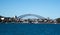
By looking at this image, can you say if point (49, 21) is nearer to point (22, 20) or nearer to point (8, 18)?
point (22, 20)

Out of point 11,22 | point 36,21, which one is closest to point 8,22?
point 11,22

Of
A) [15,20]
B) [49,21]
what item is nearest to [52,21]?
[49,21]

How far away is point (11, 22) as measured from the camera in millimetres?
93625

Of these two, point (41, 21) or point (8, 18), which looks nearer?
point (8, 18)

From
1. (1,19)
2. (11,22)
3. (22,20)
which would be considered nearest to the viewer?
(1,19)

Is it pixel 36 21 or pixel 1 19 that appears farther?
pixel 36 21

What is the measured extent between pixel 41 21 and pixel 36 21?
8.75 ft

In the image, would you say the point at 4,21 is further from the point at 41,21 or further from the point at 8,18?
the point at 41,21

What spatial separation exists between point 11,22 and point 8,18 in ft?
8.14

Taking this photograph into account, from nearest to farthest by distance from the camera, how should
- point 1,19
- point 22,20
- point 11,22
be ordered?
point 1,19, point 11,22, point 22,20

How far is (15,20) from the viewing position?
9425 cm

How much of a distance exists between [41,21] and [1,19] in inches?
1019

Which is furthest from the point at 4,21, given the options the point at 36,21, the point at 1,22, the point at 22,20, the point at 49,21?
the point at 49,21

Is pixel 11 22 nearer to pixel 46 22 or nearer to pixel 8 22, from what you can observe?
pixel 8 22
